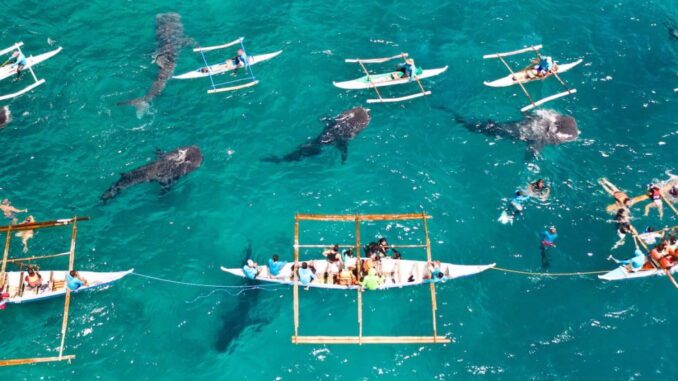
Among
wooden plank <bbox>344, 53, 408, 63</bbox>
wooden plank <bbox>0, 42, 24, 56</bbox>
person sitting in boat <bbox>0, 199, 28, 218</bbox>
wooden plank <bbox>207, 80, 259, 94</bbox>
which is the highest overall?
wooden plank <bbox>0, 42, 24, 56</bbox>

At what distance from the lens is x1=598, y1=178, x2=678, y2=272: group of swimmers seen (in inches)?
1203

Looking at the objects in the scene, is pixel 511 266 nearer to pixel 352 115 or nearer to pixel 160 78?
pixel 352 115

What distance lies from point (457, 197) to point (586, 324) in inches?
422

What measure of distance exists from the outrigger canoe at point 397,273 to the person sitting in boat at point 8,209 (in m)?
14.7

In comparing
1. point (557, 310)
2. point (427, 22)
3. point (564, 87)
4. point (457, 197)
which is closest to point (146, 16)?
point (427, 22)

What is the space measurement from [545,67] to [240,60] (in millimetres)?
23673

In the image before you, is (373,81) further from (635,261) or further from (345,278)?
(635,261)

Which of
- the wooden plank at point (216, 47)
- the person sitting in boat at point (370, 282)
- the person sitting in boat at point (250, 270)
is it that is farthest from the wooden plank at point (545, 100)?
the person sitting in boat at point (250, 270)

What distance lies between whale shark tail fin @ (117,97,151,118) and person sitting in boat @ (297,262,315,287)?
1820 cm

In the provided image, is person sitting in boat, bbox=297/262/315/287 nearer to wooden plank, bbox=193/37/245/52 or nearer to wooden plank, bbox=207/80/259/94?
wooden plank, bbox=207/80/259/94

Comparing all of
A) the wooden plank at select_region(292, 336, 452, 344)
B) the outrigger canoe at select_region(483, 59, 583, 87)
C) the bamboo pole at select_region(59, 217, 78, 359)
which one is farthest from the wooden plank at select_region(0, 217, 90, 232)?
the outrigger canoe at select_region(483, 59, 583, 87)

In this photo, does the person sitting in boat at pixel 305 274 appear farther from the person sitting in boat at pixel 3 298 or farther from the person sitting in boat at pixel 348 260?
the person sitting in boat at pixel 3 298

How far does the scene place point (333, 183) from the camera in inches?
1383

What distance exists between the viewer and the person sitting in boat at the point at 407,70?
3925 cm
